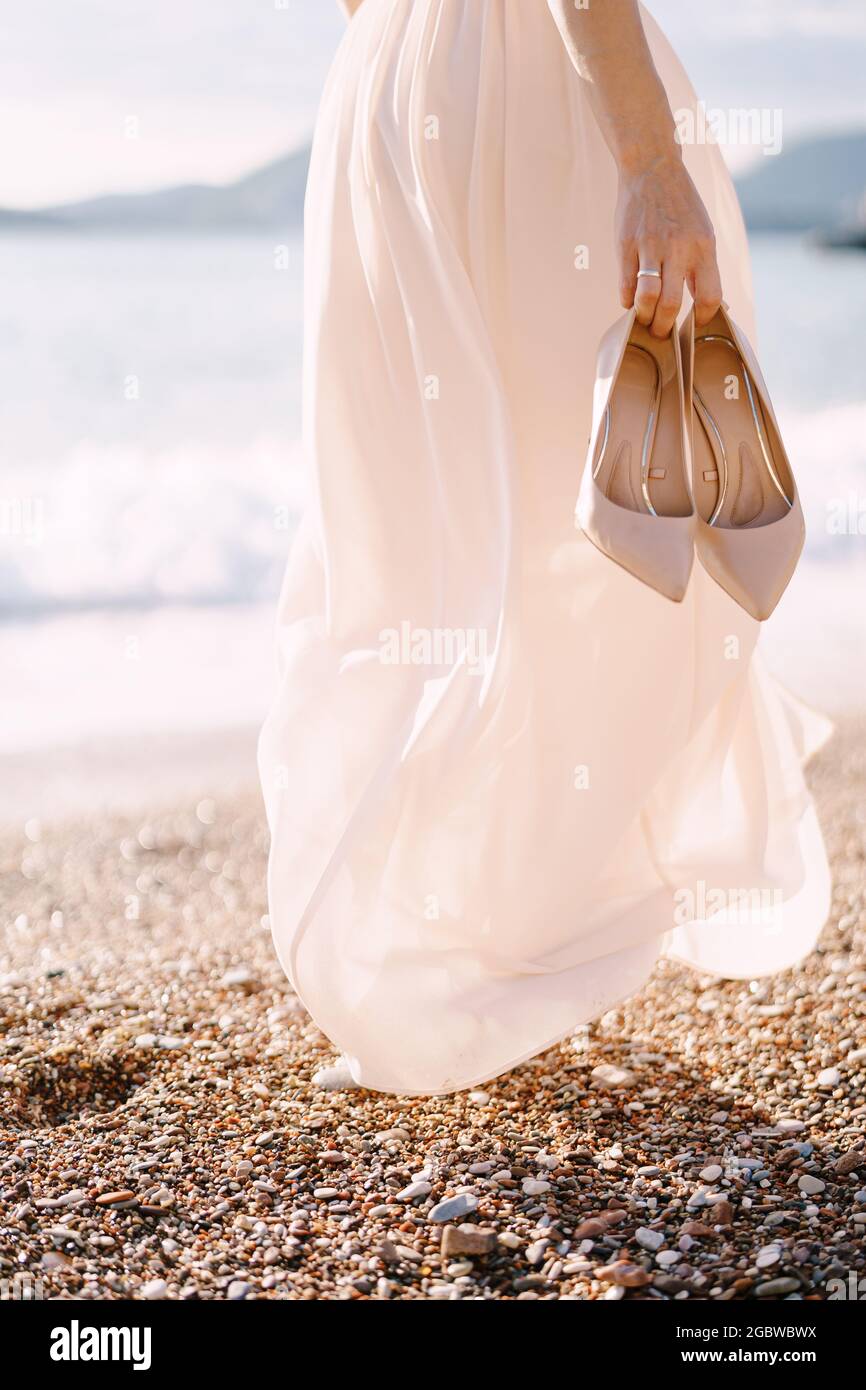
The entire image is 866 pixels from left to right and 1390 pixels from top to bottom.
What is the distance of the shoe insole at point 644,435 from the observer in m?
1.88

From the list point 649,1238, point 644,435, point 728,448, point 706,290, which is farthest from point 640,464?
point 649,1238

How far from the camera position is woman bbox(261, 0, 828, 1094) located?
2021 millimetres

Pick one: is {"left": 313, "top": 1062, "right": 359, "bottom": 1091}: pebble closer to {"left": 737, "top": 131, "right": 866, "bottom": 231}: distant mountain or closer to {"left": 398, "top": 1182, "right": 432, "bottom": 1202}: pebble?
{"left": 398, "top": 1182, "right": 432, "bottom": 1202}: pebble

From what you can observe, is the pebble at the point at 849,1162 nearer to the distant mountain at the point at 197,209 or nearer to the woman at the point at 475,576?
the woman at the point at 475,576

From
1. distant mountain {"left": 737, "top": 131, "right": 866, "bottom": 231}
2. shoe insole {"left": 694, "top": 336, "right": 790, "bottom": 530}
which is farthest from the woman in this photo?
distant mountain {"left": 737, "top": 131, "right": 866, "bottom": 231}

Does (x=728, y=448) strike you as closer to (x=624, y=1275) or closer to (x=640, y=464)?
(x=640, y=464)

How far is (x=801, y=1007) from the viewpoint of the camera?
2.66m

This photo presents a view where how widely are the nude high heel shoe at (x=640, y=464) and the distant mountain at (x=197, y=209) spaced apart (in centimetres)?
1575

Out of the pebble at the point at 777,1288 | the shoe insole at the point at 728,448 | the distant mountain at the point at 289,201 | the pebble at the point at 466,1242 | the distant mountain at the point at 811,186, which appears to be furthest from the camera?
the distant mountain at the point at 811,186

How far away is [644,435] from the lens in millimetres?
1933

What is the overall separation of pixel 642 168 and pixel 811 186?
19083 millimetres

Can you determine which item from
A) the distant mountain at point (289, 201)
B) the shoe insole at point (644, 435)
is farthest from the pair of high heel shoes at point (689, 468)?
the distant mountain at point (289, 201)

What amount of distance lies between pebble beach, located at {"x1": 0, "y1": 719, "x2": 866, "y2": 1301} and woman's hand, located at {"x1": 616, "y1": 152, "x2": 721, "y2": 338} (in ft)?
4.59
